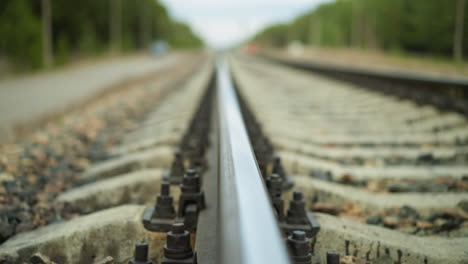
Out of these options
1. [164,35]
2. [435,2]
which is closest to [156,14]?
[164,35]

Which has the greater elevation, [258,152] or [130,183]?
[258,152]

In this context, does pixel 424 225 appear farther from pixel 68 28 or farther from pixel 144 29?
pixel 144 29

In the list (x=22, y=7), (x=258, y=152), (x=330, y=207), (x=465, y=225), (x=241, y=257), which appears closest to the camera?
(x=241, y=257)

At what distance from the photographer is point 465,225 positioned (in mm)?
2303

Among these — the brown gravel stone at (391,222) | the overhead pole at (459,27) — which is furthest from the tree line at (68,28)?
the brown gravel stone at (391,222)

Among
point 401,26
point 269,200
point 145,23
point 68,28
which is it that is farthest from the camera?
point 145,23

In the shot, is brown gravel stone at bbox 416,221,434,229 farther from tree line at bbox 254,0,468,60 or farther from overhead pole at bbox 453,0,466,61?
tree line at bbox 254,0,468,60

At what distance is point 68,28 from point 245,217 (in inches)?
1840

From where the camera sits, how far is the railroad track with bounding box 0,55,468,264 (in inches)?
60.2

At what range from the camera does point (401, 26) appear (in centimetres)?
5459

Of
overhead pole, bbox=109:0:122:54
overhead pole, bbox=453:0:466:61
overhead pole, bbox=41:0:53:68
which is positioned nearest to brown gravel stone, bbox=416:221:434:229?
overhead pole, bbox=453:0:466:61

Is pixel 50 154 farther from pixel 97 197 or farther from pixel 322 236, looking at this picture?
pixel 322 236

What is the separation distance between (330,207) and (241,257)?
1709 millimetres

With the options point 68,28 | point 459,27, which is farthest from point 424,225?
point 68,28
